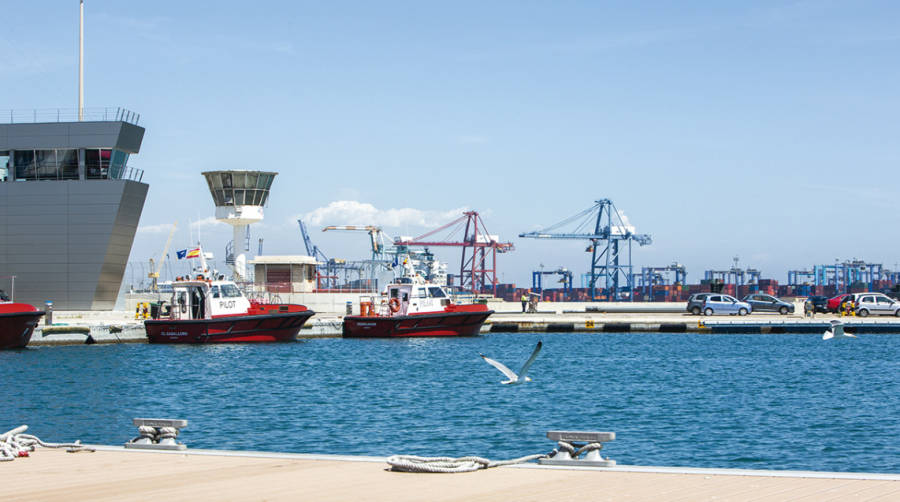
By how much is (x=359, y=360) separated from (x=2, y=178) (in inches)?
949

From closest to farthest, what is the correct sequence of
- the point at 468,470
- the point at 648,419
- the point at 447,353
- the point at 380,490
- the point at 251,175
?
the point at 380,490, the point at 468,470, the point at 648,419, the point at 447,353, the point at 251,175

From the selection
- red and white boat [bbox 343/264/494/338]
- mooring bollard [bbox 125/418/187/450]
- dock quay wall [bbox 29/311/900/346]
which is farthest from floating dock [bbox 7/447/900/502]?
red and white boat [bbox 343/264/494/338]

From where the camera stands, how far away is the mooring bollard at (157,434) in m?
11.7

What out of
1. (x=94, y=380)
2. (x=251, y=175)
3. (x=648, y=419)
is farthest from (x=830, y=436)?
(x=251, y=175)

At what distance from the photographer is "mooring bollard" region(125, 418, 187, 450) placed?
461 inches

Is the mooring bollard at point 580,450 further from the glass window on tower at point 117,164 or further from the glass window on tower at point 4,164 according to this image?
the glass window on tower at point 4,164

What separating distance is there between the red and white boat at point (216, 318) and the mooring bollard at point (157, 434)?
31.3m

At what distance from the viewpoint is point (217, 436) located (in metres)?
19.1

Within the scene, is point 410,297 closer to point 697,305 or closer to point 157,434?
point 697,305

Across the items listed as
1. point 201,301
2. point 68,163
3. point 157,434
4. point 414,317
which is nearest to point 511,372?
Answer: point 157,434

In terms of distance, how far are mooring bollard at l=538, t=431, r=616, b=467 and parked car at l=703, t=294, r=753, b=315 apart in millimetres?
54297

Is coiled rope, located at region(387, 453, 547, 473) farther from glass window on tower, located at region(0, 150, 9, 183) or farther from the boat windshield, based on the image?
glass window on tower, located at region(0, 150, 9, 183)

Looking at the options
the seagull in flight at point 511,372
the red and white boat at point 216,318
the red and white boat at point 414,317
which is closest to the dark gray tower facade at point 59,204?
the red and white boat at point 216,318

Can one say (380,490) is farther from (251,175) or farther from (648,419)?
(251,175)
